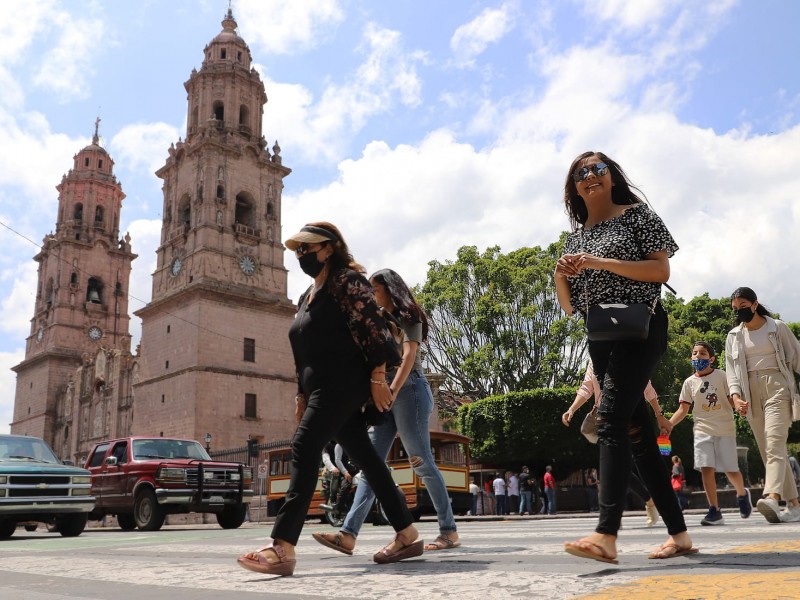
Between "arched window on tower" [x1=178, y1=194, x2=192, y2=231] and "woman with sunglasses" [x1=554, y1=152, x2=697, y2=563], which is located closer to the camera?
"woman with sunglasses" [x1=554, y1=152, x2=697, y2=563]

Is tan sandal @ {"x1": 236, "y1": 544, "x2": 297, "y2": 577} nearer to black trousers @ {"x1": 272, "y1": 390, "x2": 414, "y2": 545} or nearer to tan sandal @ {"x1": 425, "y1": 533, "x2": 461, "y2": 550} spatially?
black trousers @ {"x1": 272, "y1": 390, "x2": 414, "y2": 545}

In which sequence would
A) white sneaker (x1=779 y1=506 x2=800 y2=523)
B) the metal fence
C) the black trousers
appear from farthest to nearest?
the metal fence, white sneaker (x1=779 y1=506 x2=800 y2=523), the black trousers

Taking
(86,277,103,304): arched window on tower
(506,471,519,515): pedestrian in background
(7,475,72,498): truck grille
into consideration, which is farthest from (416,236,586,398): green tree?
(86,277,103,304): arched window on tower

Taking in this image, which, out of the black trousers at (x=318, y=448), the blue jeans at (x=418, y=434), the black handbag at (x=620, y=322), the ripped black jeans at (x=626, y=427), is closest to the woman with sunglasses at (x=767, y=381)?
the blue jeans at (x=418, y=434)

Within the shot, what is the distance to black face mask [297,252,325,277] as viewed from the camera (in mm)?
4000

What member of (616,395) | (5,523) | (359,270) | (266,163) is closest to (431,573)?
(616,395)

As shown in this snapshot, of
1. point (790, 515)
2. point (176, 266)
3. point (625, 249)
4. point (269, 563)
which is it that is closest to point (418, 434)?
point (269, 563)

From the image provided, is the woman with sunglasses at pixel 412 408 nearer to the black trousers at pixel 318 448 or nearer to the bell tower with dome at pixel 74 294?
the black trousers at pixel 318 448

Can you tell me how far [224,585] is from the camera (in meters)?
3.13

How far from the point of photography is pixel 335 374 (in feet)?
12.4

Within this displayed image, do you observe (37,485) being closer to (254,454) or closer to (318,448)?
(318,448)

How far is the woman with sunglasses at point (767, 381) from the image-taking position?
20.9ft

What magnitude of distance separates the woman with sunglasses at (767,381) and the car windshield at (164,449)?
407 inches

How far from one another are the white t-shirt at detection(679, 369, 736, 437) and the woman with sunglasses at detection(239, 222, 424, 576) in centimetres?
406
